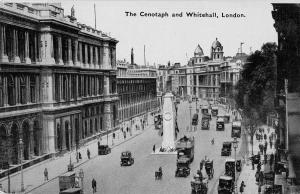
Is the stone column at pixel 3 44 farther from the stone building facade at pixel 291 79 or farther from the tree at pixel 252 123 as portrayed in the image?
the tree at pixel 252 123

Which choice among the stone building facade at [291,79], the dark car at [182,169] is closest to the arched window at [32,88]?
the dark car at [182,169]

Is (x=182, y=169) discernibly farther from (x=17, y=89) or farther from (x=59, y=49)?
(x=59, y=49)

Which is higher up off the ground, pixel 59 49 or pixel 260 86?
pixel 59 49

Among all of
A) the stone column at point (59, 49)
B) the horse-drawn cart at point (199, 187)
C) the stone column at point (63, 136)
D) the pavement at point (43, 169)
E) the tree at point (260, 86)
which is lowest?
the pavement at point (43, 169)

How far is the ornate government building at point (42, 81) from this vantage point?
35.2 m

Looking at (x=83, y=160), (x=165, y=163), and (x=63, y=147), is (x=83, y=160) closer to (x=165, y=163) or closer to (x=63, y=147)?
(x=63, y=147)

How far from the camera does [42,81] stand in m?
40.9

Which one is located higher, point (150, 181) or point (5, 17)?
point (5, 17)

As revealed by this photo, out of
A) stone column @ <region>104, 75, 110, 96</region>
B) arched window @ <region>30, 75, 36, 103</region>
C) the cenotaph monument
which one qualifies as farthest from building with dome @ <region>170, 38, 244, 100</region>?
arched window @ <region>30, 75, 36, 103</region>

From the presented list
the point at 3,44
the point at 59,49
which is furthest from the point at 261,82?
the point at 3,44

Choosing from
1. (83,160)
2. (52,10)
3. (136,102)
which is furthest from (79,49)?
(136,102)

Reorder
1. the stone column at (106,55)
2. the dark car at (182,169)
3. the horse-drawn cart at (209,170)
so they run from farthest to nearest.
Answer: the stone column at (106,55), the dark car at (182,169), the horse-drawn cart at (209,170)

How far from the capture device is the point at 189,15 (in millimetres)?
24531

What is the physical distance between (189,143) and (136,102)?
44275mm
